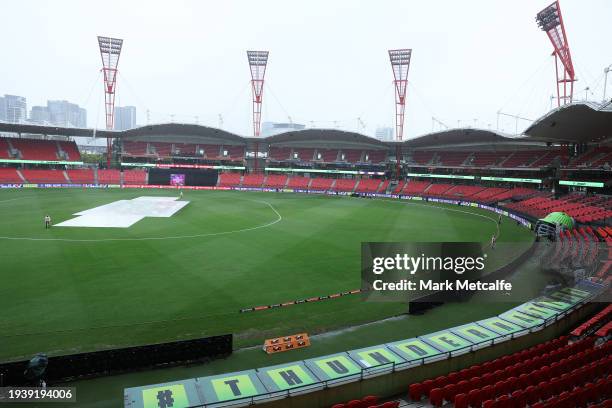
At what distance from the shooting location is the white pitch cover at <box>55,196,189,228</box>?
35625 mm

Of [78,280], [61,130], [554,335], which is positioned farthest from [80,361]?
[61,130]

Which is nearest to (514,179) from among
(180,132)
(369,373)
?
(369,373)

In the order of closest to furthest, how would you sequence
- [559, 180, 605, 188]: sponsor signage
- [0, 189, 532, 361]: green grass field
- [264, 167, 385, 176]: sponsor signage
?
[0, 189, 532, 361]: green grass field, [559, 180, 605, 188]: sponsor signage, [264, 167, 385, 176]: sponsor signage

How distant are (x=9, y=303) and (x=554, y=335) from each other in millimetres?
22364

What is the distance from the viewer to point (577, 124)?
41438 millimetres

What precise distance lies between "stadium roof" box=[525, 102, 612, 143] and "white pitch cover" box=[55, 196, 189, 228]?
135 ft

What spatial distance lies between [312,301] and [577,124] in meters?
39.5

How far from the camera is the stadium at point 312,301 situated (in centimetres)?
1021

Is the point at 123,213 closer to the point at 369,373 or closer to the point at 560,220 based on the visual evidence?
the point at 369,373

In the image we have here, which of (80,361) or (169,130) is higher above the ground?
(169,130)

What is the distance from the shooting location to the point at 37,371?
973cm

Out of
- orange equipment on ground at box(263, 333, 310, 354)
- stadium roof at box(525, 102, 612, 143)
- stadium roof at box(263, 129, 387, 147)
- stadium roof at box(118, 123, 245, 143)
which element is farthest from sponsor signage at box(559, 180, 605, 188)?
stadium roof at box(118, 123, 245, 143)

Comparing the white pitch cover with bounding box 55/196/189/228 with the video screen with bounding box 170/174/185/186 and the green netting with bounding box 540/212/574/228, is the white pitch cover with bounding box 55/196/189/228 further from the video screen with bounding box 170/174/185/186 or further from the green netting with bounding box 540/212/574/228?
the green netting with bounding box 540/212/574/228

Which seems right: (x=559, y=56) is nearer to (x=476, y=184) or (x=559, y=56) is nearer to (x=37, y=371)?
(x=476, y=184)
